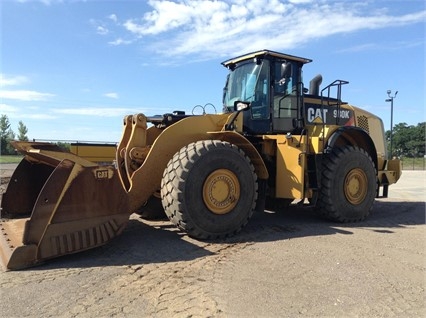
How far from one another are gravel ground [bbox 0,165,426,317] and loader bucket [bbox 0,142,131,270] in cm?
19

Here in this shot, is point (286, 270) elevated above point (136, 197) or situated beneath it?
situated beneath

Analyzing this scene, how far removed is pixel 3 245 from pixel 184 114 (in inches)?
134

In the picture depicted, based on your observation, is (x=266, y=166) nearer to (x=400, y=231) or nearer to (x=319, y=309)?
(x=400, y=231)

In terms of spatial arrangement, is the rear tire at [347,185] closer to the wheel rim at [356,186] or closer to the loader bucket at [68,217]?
the wheel rim at [356,186]

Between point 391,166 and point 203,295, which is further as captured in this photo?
point 391,166

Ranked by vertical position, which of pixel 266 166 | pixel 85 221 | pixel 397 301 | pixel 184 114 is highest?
pixel 184 114

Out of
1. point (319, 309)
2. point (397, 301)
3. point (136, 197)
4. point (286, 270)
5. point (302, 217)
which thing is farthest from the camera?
point (302, 217)

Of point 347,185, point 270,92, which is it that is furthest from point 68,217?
point 347,185

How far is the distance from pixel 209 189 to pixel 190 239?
0.75 meters

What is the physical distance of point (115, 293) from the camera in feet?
12.6

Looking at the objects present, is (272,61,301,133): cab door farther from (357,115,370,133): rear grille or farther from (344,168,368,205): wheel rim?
(357,115,370,133): rear grille

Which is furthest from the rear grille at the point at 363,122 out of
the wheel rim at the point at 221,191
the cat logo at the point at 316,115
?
the wheel rim at the point at 221,191

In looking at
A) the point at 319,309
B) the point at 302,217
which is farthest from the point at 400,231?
the point at 319,309

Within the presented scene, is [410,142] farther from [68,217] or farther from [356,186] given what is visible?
[68,217]
